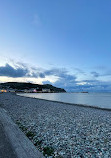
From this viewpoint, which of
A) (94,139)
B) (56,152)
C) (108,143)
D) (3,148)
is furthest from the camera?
(94,139)

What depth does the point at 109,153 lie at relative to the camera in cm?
542

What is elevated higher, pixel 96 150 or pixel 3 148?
pixel 3 148

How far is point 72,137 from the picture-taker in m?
7.26

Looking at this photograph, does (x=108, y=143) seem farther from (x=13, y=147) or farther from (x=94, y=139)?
(x=13, y=147)

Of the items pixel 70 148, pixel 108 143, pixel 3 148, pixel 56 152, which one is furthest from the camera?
pixel 108 143

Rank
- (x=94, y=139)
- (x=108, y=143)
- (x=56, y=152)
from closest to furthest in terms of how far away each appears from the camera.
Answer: (x=56, y=152)
(x=108, y=143)
(x=94, y=139)

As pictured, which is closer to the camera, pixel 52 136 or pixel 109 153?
pixel 109 153

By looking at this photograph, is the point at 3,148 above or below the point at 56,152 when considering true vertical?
above

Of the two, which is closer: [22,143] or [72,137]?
[22,143]

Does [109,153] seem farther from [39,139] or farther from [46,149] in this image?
[39,139]

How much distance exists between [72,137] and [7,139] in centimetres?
423

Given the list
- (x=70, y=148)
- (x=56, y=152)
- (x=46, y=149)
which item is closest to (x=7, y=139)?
(x=46, y=149)

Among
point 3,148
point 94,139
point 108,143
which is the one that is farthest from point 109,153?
point 3,148

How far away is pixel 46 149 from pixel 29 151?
1078 mm
